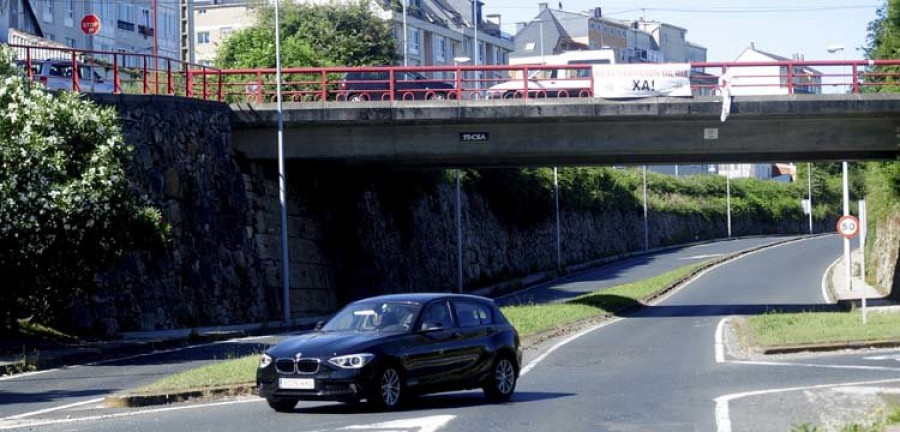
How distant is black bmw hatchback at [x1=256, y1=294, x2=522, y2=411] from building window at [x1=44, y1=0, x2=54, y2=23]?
211ft

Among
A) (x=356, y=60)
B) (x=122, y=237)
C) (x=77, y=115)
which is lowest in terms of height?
(x=122, y=237)

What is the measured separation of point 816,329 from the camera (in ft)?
95.1

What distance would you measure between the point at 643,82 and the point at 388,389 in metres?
26.5

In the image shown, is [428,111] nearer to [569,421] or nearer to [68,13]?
[569,421]

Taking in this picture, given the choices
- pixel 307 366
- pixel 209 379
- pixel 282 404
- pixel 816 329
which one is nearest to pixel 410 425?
pixel 307 366

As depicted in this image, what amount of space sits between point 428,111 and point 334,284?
1006cm

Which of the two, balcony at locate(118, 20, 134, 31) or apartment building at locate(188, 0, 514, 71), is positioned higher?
apartment building at locate(188, 0, 514, 71)

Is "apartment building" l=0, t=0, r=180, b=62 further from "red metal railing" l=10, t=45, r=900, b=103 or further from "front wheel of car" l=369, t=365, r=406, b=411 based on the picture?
"front wheel of car" l=369, t=365, r=406, b=411

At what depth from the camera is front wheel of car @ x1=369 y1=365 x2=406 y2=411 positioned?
15938mm

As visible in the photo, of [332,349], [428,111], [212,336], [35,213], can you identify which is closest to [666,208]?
[428,111]

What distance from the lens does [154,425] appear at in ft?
49.7

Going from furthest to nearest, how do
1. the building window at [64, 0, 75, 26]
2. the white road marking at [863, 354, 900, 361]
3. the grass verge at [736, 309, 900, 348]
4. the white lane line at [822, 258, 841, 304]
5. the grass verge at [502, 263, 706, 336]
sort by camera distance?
the building window at [64, 0, 75, 26] → the white lane line at [822, 258, 841, 304] → the grass verge at [502, 263, 706, 336] → the grass verge at [736, 309, 900, 348] → the white road marking at [863, 354, 900, 361]

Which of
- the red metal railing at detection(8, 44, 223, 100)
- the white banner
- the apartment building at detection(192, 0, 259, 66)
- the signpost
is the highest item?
the apartment building at detection(192, 0, 259, 66)

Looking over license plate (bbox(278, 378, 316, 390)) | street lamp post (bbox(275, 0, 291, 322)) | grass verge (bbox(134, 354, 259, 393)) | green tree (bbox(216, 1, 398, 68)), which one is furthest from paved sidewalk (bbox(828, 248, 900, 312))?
green tree (bbox(216, 1, 398, 68))
